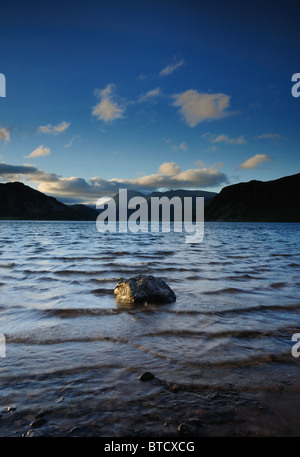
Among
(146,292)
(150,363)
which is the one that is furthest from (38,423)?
(146,292)

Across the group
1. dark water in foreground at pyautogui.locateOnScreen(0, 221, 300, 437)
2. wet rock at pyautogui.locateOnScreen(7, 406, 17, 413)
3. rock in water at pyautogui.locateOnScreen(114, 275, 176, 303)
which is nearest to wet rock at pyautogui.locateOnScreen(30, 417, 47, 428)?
dark water in foreground at pyautogui.locateOnScreen(0, 221, 300, 437)

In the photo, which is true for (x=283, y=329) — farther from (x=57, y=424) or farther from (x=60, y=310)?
(x=60, y=310)

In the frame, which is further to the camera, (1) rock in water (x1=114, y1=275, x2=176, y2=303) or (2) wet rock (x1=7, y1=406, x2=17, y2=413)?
(1) rock in water (x1=114, y1=275, x2=176, y2=303)

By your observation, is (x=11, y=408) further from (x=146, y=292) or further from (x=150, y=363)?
(x=146, y=292)

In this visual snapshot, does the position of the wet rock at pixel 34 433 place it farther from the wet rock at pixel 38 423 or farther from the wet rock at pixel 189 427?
the wet rock at pixel 189 427

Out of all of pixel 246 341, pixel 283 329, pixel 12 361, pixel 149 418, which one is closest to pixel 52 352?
pixel 12 361

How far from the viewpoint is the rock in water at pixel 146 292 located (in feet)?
22.8

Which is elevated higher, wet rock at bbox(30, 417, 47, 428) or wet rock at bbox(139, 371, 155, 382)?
wet rock at bbox(30, 417, 47, 428)

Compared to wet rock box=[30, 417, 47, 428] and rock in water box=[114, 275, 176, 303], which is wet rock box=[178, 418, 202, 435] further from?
rock in water box=[114, 275, 176, 303]

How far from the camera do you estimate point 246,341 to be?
455cm

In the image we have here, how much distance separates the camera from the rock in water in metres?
6.96

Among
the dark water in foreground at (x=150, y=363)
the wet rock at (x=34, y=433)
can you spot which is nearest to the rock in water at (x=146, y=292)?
the dark water in foreground at (x=150, y=363)

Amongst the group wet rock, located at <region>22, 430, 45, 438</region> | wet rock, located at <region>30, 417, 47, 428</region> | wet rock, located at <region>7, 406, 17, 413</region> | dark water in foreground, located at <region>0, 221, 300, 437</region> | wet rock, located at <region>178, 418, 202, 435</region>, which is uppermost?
wet rock, located at <region>30, 417, 47, 428</region>
